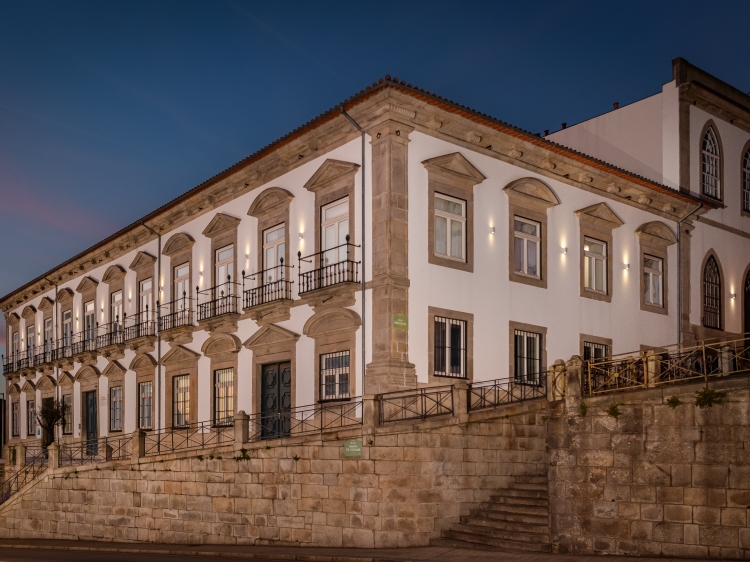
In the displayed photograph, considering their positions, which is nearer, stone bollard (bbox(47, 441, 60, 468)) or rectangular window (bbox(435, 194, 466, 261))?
rectangular window (bbox(435, 194, 466, 261))

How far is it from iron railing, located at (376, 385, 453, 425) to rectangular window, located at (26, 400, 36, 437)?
26942mm

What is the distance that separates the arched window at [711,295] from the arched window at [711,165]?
2393 mm

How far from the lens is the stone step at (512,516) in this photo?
1622 centimetres

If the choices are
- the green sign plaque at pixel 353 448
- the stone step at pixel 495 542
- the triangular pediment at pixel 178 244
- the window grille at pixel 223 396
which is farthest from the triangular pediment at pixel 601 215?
the triangular pediment at pixel 178 244

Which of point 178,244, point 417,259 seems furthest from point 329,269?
point 178,244

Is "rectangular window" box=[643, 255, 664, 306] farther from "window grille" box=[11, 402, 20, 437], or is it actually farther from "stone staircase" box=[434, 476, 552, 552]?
"window grille" box=[11, 402, 20, 437]

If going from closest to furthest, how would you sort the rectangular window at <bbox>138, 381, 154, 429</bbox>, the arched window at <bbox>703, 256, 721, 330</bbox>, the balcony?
the balcony → the arched window at <bbox>703, 256, 721, 330</bbox> → the rectangular window at <bbox>138, 381, 154, 429</bbox>

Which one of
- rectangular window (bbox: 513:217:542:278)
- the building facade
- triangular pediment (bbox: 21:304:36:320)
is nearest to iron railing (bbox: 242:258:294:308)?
the building facade

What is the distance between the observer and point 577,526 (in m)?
15.0

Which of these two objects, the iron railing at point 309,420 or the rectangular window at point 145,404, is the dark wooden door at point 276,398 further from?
the rectangular window at point 145,404

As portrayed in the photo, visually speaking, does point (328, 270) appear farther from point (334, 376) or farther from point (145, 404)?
point (145, 404)

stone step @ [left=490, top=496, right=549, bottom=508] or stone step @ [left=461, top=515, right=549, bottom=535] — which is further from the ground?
stone step @ [left=490, top=496, right=549, bottom=508]

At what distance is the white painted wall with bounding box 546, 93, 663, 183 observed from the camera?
28688 mm

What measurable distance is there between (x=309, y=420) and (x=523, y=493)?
6.04m
